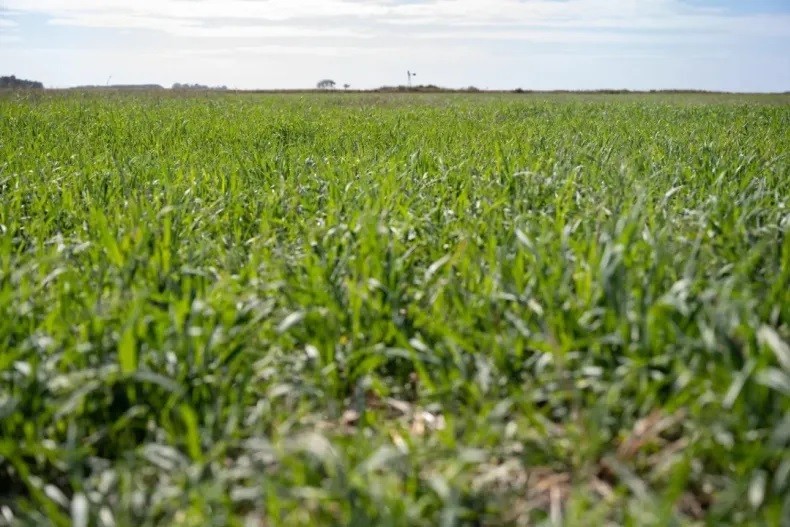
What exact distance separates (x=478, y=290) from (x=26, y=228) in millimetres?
3375

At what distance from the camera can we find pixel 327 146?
1080 centimetres

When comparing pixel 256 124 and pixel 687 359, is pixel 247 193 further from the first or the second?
pixel 256 124

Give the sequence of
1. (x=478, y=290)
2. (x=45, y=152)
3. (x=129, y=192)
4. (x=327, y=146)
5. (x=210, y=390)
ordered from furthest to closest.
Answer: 1. (x=327, y=146)
2. (x=45, y=152)
3. (x=129, y=192)
4. (x=478, y=290)
5. (x=210, y=390)

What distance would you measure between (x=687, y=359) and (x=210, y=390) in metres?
1.58

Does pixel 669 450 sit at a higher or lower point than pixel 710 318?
lower

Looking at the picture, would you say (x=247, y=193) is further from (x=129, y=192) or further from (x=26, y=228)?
(x=26, y=228)

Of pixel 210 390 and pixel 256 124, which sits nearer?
pixel 210 390

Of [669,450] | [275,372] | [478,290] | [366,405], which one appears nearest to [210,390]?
[275,372]

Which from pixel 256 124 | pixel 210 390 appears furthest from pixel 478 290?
pixel 256 124

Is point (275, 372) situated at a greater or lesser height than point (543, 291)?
lesser

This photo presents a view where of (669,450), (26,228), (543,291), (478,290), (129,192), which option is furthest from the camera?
(129,192)

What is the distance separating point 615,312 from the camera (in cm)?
292

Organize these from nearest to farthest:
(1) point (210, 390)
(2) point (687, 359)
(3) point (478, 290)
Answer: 1. (2) point (687, 359)
2. (1) point (210, 390)
3. (3) point (478, 290)

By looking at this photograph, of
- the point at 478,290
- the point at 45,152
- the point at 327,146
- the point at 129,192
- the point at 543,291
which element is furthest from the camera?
the point at 327,146
